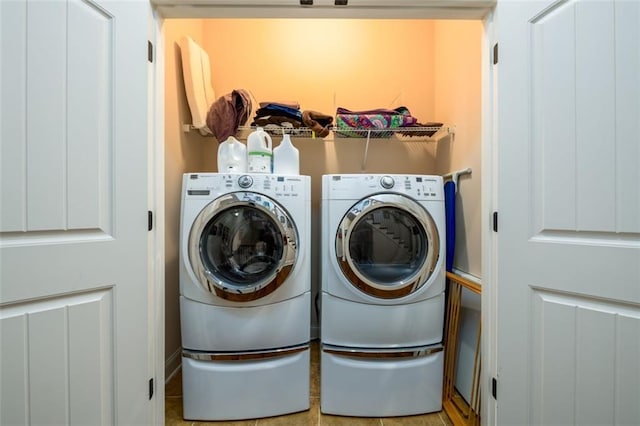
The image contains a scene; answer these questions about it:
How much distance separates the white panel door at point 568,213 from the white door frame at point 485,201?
4 cm

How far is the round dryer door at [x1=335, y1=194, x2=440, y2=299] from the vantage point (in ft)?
4.11

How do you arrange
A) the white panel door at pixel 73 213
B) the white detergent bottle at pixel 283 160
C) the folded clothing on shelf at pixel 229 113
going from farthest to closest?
the folded clothing on shelf at pixel 229 113, the white detergent bottle at pixel 283 160, the white panel door at pixel 73 213

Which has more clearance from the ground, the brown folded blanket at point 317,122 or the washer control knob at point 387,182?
the brown folded blanket at point 317,122

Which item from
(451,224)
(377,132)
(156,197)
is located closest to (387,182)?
(451,224)

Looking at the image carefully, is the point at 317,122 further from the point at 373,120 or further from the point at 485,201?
the point at 485,201

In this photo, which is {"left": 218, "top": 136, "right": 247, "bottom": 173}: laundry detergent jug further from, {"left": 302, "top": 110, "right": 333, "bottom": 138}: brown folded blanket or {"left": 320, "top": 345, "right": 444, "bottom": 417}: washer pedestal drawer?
{"left": 320, "top": 345, "right": 444, "bottom": 417}: washer pedestal drawer

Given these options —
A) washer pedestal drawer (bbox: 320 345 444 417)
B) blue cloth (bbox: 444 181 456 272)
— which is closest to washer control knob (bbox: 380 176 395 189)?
blue cloth (bbox: 444 181 456 272)

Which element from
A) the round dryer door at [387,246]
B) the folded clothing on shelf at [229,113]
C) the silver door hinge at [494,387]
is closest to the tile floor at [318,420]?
the silver door hinge at [494,387]

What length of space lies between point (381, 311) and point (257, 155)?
3.31 feet

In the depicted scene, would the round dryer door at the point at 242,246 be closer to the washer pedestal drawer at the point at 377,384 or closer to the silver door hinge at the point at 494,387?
the washer pedestal drawer at the point at 377,384

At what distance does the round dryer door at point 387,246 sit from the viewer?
4.11 feet

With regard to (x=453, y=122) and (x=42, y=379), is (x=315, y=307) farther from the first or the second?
(x=453, y=122)

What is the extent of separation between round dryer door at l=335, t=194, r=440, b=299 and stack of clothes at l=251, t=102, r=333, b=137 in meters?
0.72

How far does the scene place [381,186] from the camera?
4.29ft
